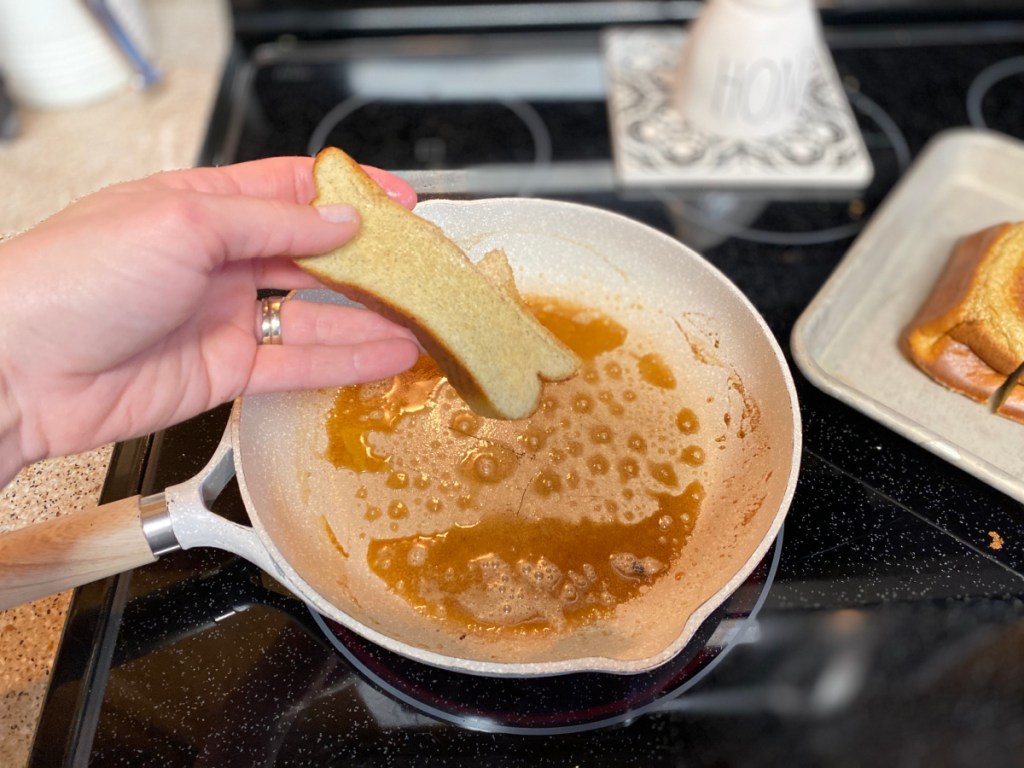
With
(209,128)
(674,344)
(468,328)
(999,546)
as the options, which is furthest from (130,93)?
(999,546)

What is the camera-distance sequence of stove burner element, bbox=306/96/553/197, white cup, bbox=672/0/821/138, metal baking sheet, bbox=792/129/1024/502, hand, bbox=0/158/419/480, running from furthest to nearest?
stove burner element, bbox=306/96/553/197, white cup, bbox=672/0/821/138, metal baking sheet, bbox=792/129/1024/502, hand, bbox=0/158/419/480

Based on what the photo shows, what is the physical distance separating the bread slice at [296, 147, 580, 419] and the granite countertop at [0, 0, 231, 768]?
37cm

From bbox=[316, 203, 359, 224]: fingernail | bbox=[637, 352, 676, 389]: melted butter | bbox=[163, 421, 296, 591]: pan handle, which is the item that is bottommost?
bbox=[637, 352, 676, 389]: melted butter

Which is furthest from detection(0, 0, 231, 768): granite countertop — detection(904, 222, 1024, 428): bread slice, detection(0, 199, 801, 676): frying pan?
detection(904, 222, 1024, 428): bread slice

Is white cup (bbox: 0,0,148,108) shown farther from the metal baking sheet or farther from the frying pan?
the metal baking sheet

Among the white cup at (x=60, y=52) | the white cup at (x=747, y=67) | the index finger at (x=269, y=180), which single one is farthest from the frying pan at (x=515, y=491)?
the white cup at (x=60, y=52)

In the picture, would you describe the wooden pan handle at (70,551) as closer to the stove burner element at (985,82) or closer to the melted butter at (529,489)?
the melted butter at (529,489)

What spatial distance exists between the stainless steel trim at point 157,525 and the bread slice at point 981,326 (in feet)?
2.93

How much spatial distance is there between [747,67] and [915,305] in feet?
1.39

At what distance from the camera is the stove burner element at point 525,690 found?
0.73 meters

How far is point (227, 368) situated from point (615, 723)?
52cm

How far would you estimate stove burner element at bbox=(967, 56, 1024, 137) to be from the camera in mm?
1331

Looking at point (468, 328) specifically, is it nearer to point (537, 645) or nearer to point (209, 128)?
point (537, 645)

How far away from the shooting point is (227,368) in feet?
2.53
